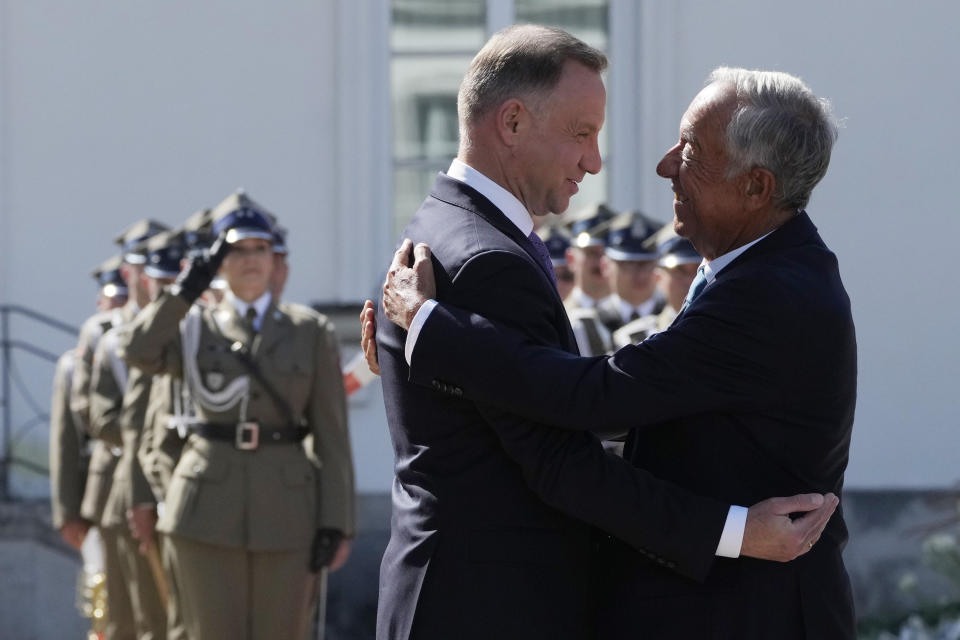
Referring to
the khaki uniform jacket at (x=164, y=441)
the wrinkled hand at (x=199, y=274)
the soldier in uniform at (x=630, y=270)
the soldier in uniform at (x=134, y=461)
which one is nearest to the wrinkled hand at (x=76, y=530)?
the soldier in uniform at (x=134, y=461)

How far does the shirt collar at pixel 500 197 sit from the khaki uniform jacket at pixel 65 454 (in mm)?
5389

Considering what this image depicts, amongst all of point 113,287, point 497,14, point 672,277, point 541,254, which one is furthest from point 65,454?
Result: point 541,254

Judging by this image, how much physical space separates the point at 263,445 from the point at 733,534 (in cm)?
380

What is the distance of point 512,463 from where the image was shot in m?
2.98

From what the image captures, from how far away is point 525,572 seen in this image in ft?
9.68

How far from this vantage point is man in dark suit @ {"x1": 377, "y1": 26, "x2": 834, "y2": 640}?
2.92m

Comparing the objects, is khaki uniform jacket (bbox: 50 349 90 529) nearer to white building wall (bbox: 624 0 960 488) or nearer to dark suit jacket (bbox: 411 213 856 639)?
white building wall (bbox: 624 0 960 488)

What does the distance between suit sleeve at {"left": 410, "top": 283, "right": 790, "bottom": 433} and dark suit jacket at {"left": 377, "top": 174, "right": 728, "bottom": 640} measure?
5 centimetres

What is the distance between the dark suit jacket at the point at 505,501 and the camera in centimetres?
291

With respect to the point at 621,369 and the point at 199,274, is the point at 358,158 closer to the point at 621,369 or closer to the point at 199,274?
the point at 199,274

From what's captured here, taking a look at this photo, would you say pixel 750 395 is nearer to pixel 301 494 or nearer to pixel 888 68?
pixel 301 494

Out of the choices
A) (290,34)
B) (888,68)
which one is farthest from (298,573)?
(888,68)

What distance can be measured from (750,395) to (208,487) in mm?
3789

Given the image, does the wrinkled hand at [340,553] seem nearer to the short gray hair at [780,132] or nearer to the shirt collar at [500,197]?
the shirt collar at [500,197]
